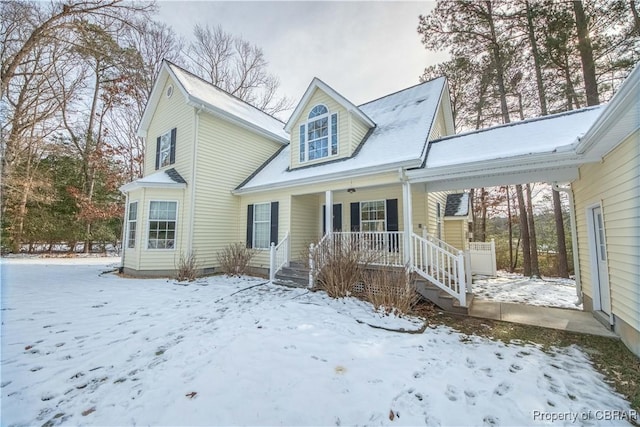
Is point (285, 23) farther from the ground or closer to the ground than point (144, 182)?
farther from the ground

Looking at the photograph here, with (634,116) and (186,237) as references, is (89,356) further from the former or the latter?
(634,116)

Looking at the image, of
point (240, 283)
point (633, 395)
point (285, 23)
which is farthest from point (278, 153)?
point (633, 395)

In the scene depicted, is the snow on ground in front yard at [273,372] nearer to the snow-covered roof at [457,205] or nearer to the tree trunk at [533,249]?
the snow-covered roof at [457,205]

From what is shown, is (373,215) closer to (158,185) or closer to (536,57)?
(158,185)

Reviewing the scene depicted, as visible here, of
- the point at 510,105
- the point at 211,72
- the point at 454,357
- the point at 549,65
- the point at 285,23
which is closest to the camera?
the point at 454,357

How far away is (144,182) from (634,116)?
37.7 ft

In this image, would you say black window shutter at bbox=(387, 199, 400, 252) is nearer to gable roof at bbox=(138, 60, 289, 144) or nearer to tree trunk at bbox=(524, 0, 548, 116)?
gable roof at bbox=(138, 60, 289, 144)

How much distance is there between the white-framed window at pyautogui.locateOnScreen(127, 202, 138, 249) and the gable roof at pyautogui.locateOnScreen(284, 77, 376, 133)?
21.3 ft

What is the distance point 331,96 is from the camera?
8.95 m

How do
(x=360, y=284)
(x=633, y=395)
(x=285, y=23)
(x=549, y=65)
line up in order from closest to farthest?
(x=633, y=395) < (x=360, y=284) < (x=285, y=23) < (x=549, y=65)

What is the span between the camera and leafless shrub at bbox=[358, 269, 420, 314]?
16.6 ft

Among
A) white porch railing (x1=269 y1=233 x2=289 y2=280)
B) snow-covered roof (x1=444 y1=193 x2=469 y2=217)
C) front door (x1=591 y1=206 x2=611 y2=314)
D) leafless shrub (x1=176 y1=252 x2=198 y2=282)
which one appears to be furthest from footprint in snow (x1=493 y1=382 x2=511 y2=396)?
snow-covered roof (x1=444 y1=193 x2=469 y2=217)

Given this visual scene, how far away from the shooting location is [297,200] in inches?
380

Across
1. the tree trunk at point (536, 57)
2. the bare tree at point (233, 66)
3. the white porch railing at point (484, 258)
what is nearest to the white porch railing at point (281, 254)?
the white porch railing at point (484, 258)
